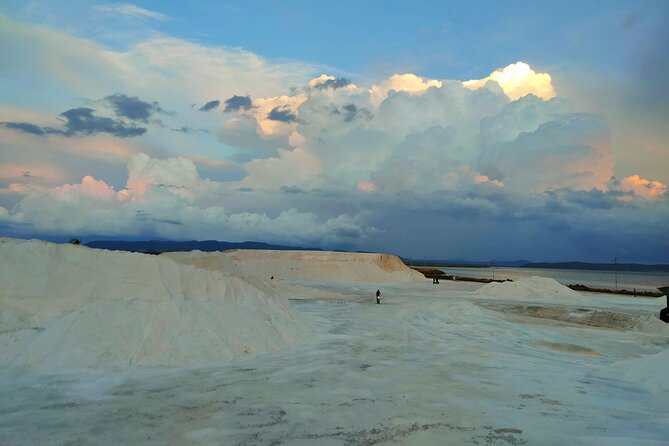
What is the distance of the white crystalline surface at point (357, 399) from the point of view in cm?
656

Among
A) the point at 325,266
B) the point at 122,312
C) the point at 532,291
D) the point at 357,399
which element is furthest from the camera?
the point at 325,266

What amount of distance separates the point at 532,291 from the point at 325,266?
3122cm

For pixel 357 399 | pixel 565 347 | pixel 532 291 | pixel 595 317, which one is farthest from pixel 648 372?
pixel 532 291

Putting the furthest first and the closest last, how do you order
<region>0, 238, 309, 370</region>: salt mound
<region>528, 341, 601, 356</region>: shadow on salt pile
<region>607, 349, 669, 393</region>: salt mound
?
<region>528, 341, 601, 356</region>: shadow on salt pile < <region>0, 238, 309, 370</region>: salt mound < <region>607, 349, 669, 393</region>: salt mound

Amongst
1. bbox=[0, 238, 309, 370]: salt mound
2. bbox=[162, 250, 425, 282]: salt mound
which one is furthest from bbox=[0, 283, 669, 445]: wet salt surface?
bbox=[162, 250, 425, 282]: salt mound

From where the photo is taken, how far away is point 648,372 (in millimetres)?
10367

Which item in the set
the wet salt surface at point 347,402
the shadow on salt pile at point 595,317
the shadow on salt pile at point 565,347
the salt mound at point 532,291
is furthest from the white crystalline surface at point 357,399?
the salt mound at point 532,291

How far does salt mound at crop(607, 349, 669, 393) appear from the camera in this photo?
31.5ft

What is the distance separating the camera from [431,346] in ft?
47.5

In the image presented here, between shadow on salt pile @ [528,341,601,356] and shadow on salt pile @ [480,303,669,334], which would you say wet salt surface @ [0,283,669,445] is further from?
shadow on salt pile @ [480,303,669,334]

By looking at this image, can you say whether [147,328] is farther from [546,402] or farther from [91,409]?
[546,402]

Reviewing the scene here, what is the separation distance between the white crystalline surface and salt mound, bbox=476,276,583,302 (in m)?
22.1

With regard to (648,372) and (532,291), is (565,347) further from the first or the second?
(532,291)

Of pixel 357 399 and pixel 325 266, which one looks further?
pixel 325 266
